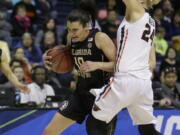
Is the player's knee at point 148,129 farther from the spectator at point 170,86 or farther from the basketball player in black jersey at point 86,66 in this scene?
the spectator at point 170,86

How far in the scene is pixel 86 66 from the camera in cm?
451

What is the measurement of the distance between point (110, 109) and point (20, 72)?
4058mm

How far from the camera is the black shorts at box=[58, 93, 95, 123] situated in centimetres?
497

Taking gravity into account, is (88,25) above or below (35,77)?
Result: above

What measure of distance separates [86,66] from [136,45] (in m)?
0.47

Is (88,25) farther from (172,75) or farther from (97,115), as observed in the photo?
(172,75)

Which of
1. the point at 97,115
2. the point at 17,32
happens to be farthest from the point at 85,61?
the point at 17,32

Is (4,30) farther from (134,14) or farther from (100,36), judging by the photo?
(134,14)

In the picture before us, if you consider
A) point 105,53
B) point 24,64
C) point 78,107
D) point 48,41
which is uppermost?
point 105,53

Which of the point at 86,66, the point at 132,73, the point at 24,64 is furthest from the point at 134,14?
the point at 24,64

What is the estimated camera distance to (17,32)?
34.7 ft

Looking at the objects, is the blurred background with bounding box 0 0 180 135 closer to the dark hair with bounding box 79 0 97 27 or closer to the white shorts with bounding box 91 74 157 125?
the dark hair with bounding box 79 0 97 27

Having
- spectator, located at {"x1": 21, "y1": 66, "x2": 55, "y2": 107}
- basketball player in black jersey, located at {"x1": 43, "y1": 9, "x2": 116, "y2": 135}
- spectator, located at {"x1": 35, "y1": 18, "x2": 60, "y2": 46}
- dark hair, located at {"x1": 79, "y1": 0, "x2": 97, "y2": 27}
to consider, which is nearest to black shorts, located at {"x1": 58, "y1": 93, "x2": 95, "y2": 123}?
basketball player in black jersey, located at {"x1": 43, "y1": 9, "x2": 116, "y2": 135}

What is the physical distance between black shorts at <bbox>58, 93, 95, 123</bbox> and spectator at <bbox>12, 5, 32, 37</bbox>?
5.76 meters
